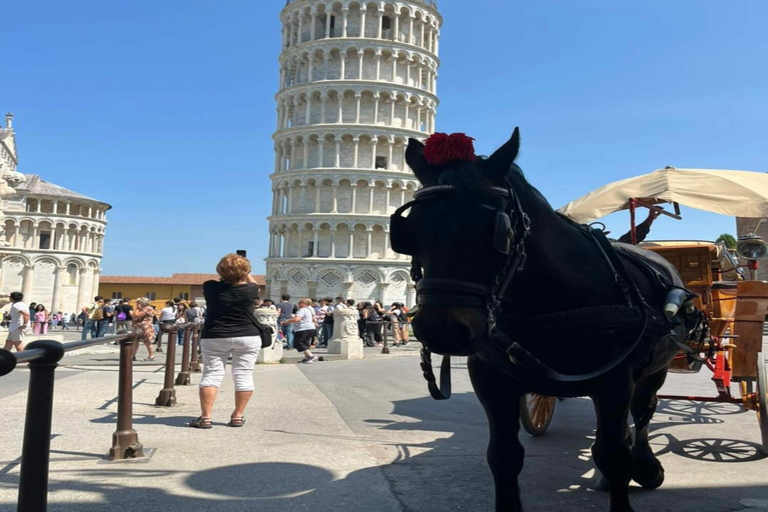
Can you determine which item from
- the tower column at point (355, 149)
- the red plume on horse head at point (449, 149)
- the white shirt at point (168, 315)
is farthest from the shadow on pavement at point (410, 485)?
the tower column at point (355, 149)

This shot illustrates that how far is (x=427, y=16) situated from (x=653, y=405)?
201 feet

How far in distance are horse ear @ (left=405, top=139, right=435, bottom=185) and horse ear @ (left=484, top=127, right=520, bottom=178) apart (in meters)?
0.26

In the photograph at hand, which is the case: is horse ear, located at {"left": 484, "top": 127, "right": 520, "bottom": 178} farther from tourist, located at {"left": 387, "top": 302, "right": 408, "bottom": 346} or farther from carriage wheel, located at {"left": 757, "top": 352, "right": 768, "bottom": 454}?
tourist, located at {"left": 387, "top": 302, "right": 408, "bottom": 346}

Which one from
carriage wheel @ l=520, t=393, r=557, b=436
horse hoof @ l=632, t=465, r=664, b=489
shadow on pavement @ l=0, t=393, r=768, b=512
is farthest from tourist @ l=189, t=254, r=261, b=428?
horse hoof @ l=632, t=465, r=664, b=489

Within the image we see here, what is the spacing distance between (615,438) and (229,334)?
4233 mm

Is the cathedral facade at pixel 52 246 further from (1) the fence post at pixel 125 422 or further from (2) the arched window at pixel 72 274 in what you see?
(1) the fence post at pixel 125 422

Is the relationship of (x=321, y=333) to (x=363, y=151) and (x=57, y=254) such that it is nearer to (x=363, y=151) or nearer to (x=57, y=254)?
(x=363, y=151)

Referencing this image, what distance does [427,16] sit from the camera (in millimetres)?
60438

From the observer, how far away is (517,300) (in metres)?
2.92

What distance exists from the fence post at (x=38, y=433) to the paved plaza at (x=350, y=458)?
141 centimetres

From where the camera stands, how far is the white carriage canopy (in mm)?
4910

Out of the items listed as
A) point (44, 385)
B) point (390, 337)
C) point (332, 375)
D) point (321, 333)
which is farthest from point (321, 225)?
point (44, 385)

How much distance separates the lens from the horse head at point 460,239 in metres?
2.31

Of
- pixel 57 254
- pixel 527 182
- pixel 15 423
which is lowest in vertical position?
pixel 15 423
